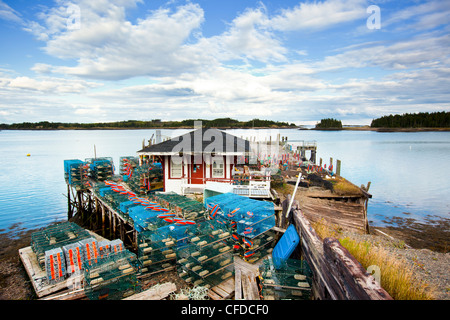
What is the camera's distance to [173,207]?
43.4 feet

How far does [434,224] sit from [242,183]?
65.5 ft

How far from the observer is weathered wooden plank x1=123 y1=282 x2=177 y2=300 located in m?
7.25

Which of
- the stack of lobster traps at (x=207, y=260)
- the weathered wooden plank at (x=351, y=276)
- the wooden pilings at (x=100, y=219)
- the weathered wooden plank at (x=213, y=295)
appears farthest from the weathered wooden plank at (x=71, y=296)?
the weathered wooden plank at (x=351, y=276)

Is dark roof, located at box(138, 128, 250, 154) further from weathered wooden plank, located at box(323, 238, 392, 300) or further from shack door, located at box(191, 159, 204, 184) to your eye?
weathered wooden plank, located at box(323, 238, 392, 300)

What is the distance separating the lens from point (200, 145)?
63.3 feet

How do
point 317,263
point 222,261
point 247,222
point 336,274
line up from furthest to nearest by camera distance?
1. point 247,222
2. point 222,261
3. point 317,263
4. point 336,274

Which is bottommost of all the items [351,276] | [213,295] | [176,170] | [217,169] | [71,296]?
[71,296]

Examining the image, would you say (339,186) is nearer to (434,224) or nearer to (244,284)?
(434,224)

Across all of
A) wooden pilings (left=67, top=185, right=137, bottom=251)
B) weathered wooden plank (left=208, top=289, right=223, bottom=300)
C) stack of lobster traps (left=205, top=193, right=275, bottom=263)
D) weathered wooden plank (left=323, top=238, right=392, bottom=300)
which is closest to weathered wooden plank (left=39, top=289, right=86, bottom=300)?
weathered wooden plank (left=208, top=289, right=223, bottom=300)

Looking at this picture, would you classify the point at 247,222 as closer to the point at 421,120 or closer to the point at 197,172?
the point at 197,172

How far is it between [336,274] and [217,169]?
14.1 metres

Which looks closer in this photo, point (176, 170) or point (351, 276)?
point (351, 276)

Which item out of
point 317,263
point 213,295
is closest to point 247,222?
point 213,295
